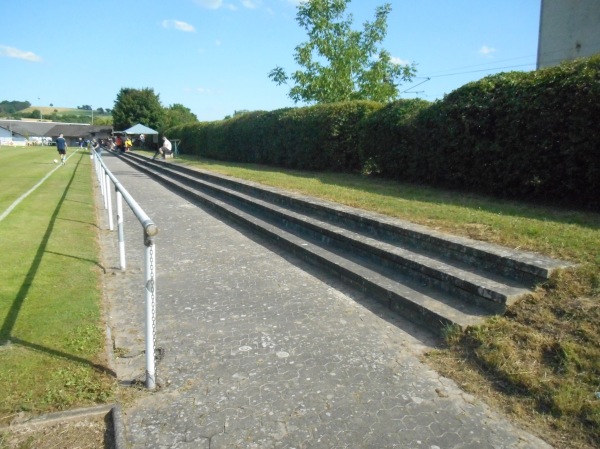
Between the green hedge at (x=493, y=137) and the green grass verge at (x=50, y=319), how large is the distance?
21.9ft

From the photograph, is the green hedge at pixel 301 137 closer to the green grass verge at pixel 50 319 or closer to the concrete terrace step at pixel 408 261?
the concrete terrace step at pixel 408 261

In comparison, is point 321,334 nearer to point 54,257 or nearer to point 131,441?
point 131,441

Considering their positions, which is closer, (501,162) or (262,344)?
(262,344)

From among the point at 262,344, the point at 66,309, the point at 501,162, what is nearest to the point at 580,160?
the point at 501,162

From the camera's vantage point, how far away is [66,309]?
4414 millimetres

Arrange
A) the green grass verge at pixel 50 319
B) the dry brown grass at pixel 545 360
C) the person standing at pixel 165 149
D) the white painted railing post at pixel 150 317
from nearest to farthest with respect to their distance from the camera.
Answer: the dry brown grass at pixel 545 360
the green grass verge at pixel 50 319
the white painted railing post at pixel 150 317
the person standing at pixel 165 149

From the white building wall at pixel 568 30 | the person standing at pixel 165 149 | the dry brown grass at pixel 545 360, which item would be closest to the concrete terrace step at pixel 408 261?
the dry brown grass at pixel 545 360

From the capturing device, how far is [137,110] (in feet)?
206

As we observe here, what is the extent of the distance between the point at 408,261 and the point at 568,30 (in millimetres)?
17967

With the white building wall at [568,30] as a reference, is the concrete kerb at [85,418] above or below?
below

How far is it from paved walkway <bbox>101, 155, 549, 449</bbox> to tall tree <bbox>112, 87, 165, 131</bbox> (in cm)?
6161

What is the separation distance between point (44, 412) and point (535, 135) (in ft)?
24.3

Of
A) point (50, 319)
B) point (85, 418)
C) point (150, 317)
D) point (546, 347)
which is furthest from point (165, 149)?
point (546, 347)

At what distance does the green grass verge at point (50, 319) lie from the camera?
302 centimetres
